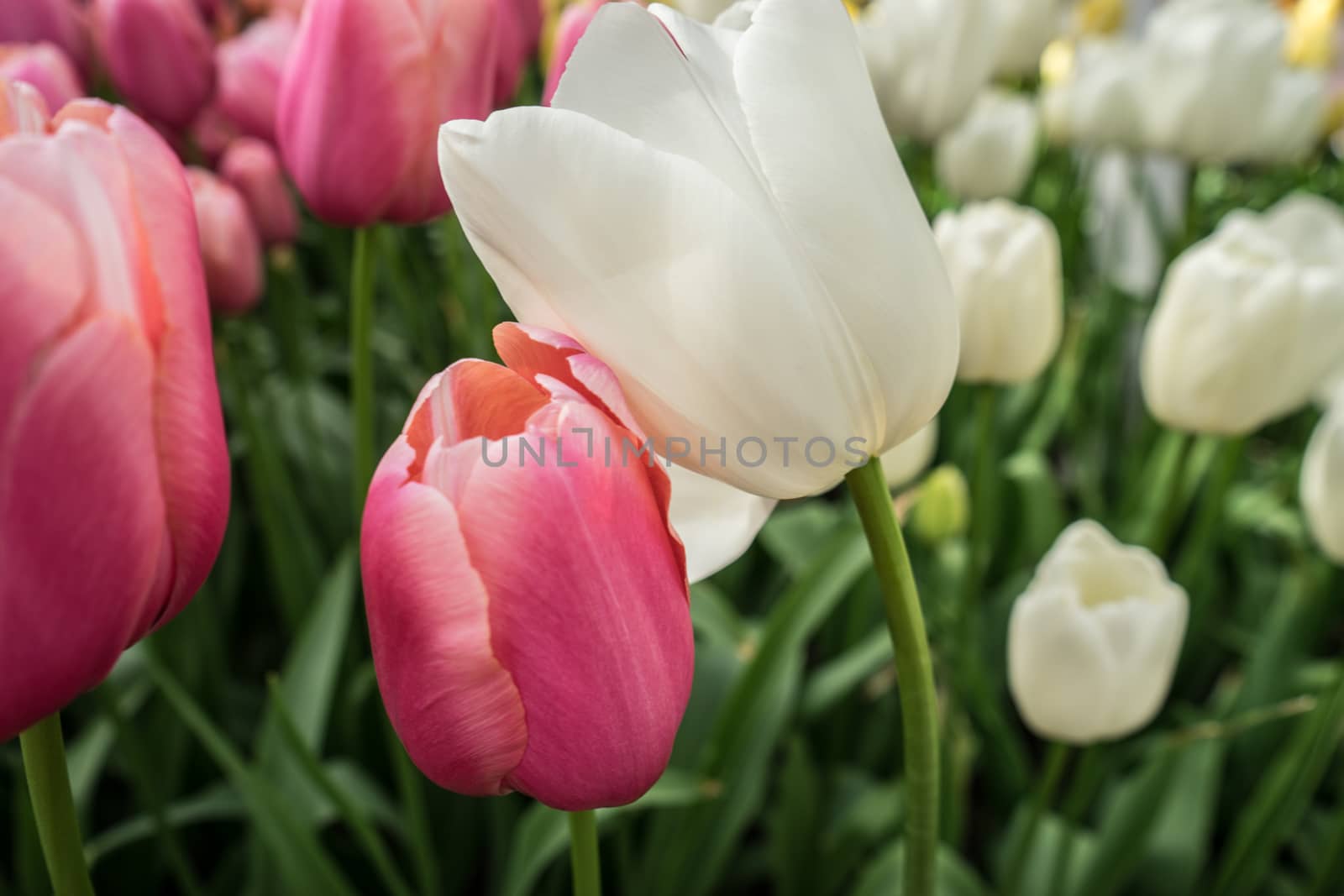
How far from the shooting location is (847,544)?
65 cm

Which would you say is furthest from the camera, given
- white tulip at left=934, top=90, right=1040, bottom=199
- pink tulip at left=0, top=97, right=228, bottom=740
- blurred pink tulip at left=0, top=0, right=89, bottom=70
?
white tulip at left=934, top=90, right=1040, bottom=199

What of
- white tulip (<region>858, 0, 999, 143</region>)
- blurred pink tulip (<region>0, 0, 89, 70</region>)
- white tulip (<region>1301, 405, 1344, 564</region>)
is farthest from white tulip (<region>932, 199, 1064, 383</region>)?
blurred pink tulip (<region>0, 0, 89, 70</region>)

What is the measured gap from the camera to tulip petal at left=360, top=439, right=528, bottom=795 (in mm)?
214

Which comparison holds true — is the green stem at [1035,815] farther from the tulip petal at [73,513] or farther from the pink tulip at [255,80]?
the pink tulip at [255,80]

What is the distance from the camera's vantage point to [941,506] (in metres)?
0.71

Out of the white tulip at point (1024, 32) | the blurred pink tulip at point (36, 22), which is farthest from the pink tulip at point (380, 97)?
the white tulip at point (1024, 32)

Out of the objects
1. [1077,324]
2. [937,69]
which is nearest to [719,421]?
[937,69]

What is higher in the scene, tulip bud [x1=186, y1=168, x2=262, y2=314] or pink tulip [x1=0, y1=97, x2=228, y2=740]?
pink tulip [x1=0, y1=97, x2=228, y2=740]

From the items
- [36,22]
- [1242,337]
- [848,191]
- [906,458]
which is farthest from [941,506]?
[36,22]

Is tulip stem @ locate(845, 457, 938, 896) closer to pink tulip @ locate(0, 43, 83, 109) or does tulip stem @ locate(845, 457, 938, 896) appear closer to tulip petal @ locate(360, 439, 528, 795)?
tulip petal @ locate(360, 439, 528, 795)

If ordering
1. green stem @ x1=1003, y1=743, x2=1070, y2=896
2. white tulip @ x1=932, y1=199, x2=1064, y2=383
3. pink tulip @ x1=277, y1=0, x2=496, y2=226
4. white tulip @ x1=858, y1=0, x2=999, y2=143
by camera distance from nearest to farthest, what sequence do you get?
pink tulip @ x1=277, y1=0, x2=496, y2=226, green stem @ x1=1003, y1=743, x2=1070, y2=896, white tulip @ x1=932, y1=199, x2=1064, y2=383, white tulip @ x1=858, y1=0, x2=999, y2=143

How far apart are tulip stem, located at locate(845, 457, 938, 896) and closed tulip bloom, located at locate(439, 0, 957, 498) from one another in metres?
0.02

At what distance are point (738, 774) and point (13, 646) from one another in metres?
0.50

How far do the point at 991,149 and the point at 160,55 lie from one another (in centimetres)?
73
